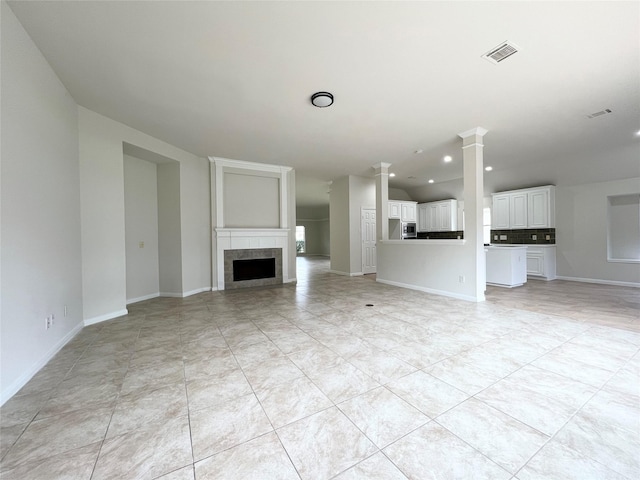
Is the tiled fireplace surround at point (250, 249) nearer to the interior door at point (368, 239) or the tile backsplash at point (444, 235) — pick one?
the interior door at point (368, 239)

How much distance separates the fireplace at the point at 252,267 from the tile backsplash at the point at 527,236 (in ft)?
21.8

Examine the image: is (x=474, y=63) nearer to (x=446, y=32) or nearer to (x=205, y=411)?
(x=446, y=32)

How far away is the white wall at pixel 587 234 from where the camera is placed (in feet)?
20.1

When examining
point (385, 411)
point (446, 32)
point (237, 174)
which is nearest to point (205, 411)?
point (385, 411)

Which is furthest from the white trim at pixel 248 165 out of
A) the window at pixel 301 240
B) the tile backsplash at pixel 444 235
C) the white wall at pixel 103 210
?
the window at pixel 301 240

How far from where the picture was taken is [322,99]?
10.8ft

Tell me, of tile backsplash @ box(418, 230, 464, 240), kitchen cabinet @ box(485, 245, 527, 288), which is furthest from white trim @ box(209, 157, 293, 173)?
tile backsplash @ box(418, 230, 464, 240)

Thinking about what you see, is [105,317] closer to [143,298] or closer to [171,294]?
[143,298]

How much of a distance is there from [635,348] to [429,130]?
12.1ft

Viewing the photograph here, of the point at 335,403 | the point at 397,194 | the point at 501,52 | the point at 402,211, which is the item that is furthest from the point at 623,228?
the point at 335,403

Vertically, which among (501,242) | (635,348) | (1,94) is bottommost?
(635,348)

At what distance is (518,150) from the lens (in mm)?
5457

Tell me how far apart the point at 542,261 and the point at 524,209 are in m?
1.50

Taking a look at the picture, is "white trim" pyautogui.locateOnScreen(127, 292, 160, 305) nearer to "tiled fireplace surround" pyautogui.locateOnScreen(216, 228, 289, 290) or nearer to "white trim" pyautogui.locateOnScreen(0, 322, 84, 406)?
"tiled fireplace surround" pyautogui.locateOnScreen(216, 228, 289, 290)
